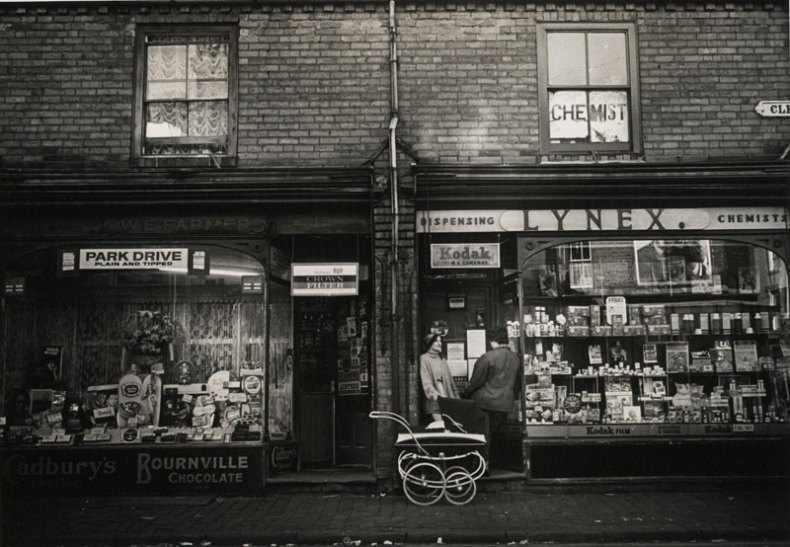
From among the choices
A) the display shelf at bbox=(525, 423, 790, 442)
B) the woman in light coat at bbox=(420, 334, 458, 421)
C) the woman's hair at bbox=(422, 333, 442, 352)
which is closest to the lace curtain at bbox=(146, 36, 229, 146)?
the woman's hair at bbox=(422, 333, 442, 352)

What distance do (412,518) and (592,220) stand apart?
4.71 m

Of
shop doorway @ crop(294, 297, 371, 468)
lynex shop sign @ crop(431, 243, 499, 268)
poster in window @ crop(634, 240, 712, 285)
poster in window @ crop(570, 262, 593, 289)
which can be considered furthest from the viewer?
shop doorway @ crop(294, 297, 371, 468)

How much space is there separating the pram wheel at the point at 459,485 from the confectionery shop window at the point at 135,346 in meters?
2.71

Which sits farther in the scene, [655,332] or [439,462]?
[655,332]

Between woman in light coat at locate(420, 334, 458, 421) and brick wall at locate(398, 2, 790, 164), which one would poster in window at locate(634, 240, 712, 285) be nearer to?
brick wall at locate(398, 2, 790, 164)

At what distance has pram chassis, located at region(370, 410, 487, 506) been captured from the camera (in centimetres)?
850

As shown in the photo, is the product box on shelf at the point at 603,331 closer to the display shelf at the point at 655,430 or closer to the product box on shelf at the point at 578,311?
the product box on shelf at the point at 578,311

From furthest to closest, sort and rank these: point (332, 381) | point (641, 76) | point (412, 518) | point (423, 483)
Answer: point (332, 381), point (641, 76), point (423, 483), point (412, 518)

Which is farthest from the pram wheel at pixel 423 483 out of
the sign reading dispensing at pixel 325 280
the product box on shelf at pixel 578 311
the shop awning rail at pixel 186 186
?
the shop awning rail at pixel 186 186

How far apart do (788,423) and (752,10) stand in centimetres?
589

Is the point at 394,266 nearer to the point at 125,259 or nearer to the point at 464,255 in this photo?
the point at 464,255

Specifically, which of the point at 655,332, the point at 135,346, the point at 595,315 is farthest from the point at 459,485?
the point at 135,346

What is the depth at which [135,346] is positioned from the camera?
1009cm

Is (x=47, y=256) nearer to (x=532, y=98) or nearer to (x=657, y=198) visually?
(x=532, y=98)
